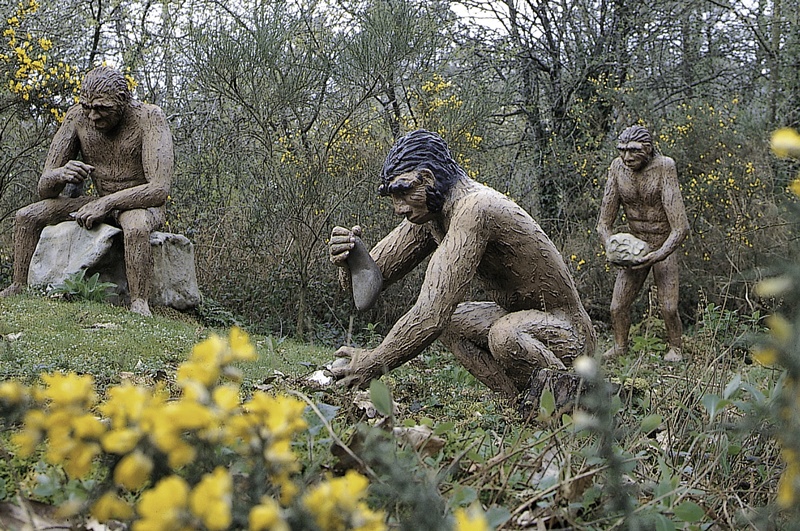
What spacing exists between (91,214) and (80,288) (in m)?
0.69

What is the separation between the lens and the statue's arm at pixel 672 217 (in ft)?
27.6

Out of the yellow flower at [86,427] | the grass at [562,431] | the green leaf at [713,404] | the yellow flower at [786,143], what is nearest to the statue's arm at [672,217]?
the grass at [562,431]

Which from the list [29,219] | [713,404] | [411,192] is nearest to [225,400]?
[713,404]

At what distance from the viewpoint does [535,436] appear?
96.6 inches

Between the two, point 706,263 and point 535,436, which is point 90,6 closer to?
point 706,263

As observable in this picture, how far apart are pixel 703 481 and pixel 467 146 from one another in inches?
345

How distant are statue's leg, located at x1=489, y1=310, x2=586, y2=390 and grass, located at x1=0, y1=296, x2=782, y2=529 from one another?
24cm

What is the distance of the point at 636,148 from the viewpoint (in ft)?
27.9

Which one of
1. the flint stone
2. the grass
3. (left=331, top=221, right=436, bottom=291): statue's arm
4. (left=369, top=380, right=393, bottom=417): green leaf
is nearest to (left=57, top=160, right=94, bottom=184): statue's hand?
the grass

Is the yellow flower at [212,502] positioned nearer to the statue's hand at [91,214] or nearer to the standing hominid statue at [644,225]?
the statue's hand at [91,214]

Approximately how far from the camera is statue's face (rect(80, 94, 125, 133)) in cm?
701

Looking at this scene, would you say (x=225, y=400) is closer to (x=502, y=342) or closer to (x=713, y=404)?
→ (x=713, y=404)

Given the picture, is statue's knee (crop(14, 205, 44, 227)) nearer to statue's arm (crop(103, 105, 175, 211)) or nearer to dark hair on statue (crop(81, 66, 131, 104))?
statue's arm (crop(103, 105, 175, 211))

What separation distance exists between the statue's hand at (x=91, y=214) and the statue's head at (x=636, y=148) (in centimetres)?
532
